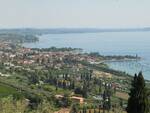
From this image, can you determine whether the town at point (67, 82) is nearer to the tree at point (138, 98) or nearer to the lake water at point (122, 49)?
the lake water at point (122, 49)

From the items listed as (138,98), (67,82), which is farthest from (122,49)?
(138,98)

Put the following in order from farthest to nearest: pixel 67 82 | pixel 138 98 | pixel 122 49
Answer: pixel 122 49, pixel 67 82, pixel 138 98

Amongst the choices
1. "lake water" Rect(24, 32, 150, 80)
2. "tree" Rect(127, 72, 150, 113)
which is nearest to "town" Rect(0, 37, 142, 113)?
"lake water" Rect(24, 32, 150, 80)

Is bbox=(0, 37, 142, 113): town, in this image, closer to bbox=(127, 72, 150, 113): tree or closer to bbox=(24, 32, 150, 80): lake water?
bbox=(24, 32, 150, 80): lake water

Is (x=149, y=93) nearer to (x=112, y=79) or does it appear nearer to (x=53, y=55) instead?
(x=112, y=79)

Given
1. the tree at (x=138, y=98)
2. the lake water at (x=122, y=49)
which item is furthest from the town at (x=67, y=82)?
the tree at (x=138, y=98)

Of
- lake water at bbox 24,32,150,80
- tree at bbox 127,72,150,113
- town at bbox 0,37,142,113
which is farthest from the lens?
lake water at bbox 24,32,150,80

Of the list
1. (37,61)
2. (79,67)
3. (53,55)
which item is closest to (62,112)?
(79,67)

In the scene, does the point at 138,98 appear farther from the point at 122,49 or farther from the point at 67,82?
the point at 122,49

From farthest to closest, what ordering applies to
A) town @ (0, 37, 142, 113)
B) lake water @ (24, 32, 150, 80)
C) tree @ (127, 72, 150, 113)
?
1. lake water @ (24, 32, 150, 80)
2. town @ (0, 37, 142, 113)
3. tree @ (127, 72, 150, 113)

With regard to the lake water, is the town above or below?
above
